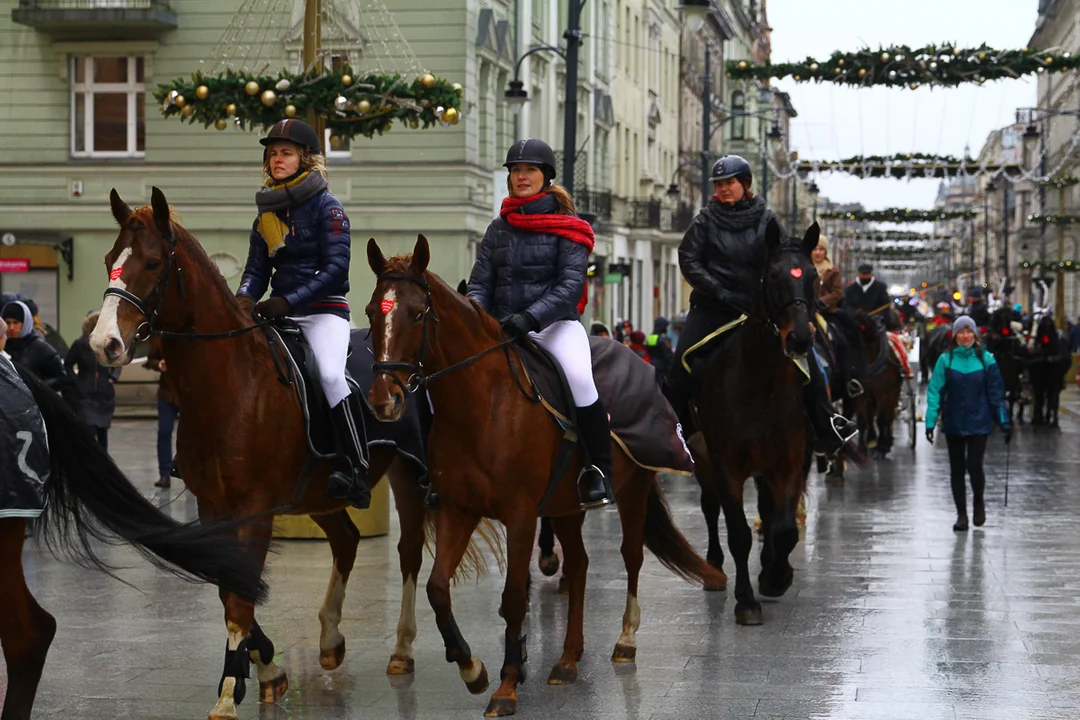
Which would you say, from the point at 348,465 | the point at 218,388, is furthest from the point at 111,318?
the point at 348,465

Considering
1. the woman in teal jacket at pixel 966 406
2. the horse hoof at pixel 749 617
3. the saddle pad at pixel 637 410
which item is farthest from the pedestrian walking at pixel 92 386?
the saddle pad at pixel 637 410

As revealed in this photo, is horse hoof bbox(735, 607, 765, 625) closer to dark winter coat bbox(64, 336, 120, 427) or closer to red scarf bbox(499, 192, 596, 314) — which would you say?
red scarf bbox(499, 192, 596, 314)

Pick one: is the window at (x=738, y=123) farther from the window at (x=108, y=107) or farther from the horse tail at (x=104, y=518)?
the horse tail at (x=104, y=518)

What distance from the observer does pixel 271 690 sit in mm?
8211

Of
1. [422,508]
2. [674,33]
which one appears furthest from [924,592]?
[674,33]

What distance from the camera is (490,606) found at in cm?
1101

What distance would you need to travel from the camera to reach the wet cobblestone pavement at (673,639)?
8062mm

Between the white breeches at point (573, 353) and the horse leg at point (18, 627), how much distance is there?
2.93 metres

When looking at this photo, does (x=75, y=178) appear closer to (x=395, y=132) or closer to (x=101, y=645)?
(x=395, y=132)

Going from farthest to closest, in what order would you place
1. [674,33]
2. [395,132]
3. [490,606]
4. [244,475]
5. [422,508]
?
[674,33] → [395,132] → [490,606] → [422,508] → [244,475]

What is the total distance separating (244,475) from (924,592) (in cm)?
535

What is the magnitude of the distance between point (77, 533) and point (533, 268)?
112 inches

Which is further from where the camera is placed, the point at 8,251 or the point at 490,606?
the point at 8,251

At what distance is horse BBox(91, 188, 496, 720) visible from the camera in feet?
24.5
